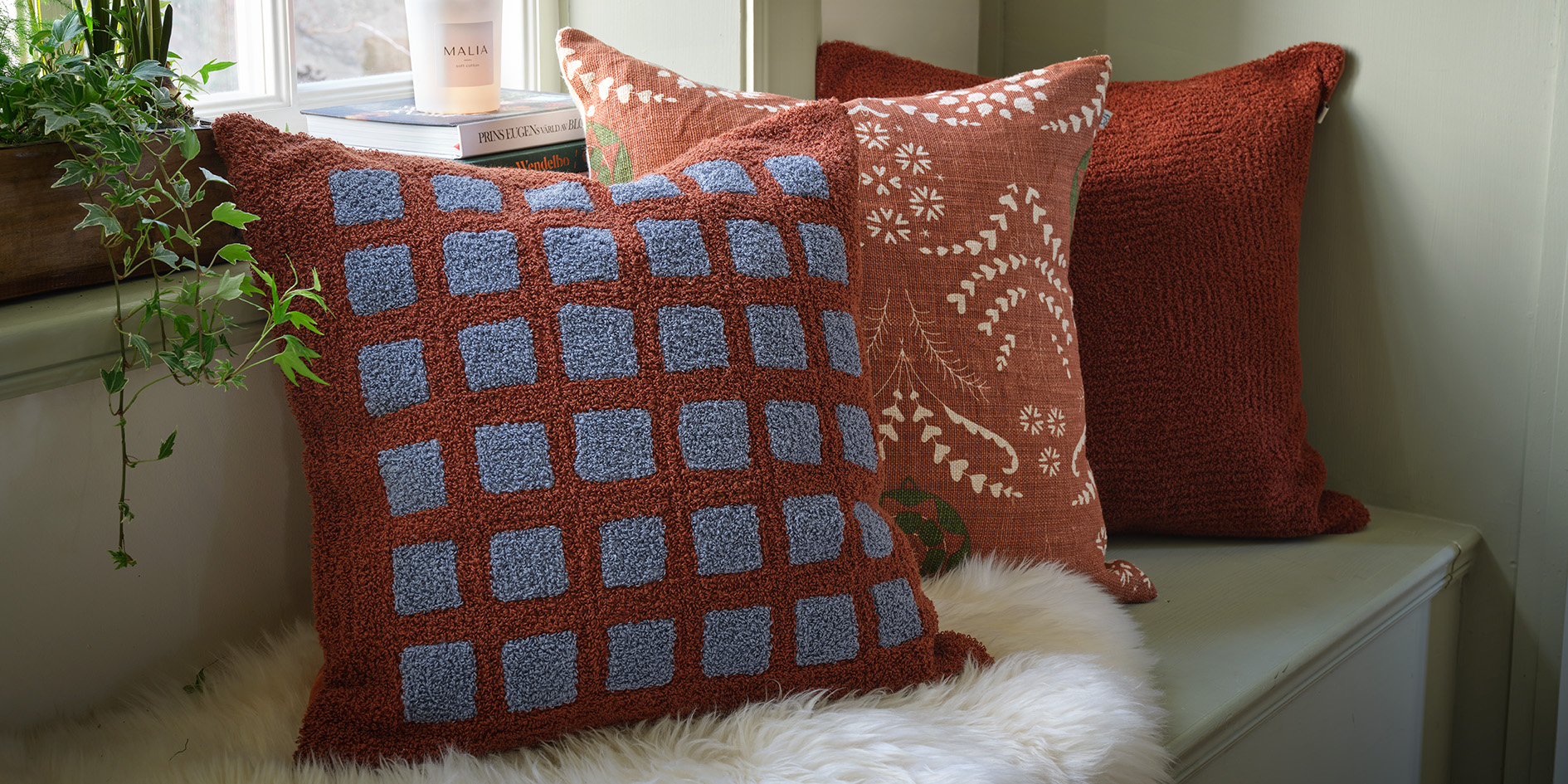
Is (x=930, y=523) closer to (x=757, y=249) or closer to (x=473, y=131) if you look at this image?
(x=757, y=249)

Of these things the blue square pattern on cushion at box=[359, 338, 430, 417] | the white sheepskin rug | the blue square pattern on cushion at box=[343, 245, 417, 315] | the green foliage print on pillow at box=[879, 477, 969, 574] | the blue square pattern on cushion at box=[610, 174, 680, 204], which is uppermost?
the blue square pattern on cushion at box=[610, 174, 680, 204]

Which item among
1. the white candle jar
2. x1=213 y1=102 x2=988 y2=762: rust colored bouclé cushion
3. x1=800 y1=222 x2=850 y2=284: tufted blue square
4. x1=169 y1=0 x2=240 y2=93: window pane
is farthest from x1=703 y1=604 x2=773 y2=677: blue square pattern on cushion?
x1=169 y1=0 x2=240 y2=93: window pane

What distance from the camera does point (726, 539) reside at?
65cm

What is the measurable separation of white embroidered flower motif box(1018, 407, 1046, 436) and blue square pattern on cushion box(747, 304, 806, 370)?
11.9 inches

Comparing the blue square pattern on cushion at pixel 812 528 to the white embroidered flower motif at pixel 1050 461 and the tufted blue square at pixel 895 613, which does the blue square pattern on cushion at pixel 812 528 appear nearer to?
the tufted blue square at pixel 895 613

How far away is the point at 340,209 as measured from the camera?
2.19 ft

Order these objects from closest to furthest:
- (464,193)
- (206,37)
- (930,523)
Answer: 1. (464,193)
2. (930,523)
3. (206,37)

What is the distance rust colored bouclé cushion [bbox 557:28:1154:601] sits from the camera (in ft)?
2.95

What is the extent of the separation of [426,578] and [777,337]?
0.84ft

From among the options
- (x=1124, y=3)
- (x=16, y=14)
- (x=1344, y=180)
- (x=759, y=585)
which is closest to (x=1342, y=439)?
(x=1344, y=180)

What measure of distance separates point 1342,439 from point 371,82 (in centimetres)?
125

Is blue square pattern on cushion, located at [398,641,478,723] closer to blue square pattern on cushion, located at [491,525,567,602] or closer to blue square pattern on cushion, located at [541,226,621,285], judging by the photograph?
blue square pattern on cushion, located at [491,525,567,602]

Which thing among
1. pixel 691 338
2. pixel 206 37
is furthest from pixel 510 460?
pixel 206 37

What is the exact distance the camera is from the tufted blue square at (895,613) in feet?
2.25
